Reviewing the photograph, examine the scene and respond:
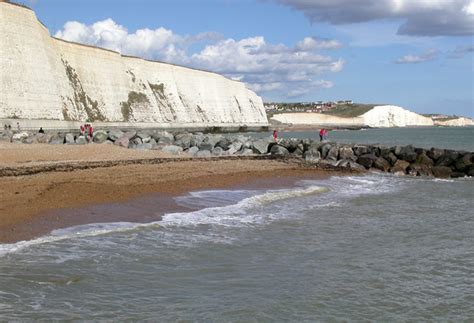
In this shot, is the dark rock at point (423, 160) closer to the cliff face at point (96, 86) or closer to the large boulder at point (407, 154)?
the large boulder at point (407, 154)

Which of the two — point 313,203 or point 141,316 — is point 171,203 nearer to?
point 313,203

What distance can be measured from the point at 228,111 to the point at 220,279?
98.2m

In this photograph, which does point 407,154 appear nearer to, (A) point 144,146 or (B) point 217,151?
(B) point 217,151

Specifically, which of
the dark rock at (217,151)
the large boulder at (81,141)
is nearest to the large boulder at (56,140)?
the large boulder at (81,141)

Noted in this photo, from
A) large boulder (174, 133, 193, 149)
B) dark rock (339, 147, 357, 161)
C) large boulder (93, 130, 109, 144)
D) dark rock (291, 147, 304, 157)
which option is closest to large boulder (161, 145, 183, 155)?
large boulder (174, 133, 193, 149)

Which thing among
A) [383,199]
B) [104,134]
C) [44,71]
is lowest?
[383,199]

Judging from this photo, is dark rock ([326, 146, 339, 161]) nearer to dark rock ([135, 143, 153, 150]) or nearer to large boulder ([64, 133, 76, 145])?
dark rock ([135, 143, 153, 150])

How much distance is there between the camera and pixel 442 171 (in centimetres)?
2486

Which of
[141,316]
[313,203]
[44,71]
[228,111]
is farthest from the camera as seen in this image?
[228,111]

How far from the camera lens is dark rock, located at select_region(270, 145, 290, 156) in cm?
3029

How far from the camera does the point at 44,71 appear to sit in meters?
51.5

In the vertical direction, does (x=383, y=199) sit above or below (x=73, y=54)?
below

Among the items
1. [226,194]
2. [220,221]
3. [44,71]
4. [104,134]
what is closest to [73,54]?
[44,71]

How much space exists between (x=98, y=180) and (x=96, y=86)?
53.0 meters
